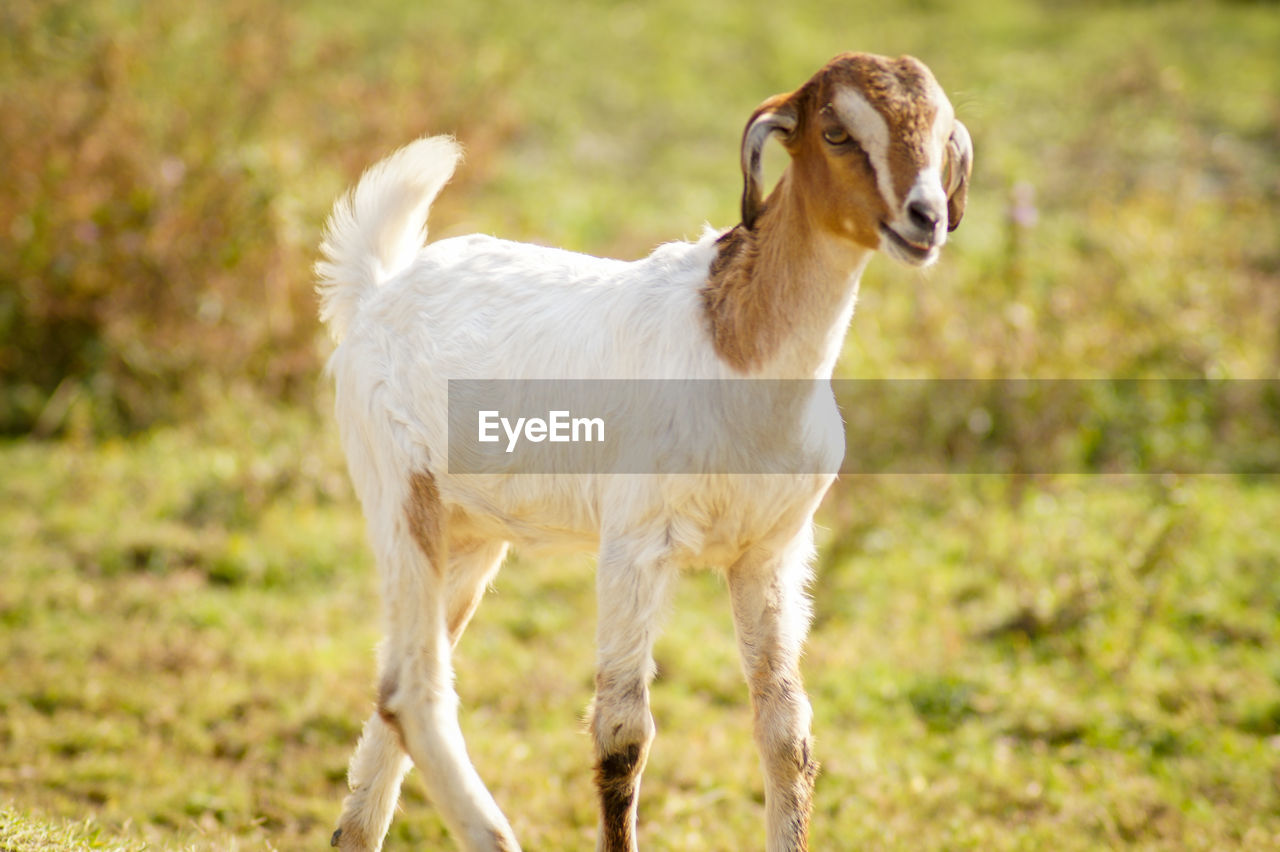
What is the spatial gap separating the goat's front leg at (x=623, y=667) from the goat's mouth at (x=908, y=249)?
0.98 meters

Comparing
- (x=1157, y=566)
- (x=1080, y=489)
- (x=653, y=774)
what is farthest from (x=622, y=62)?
(x=653, y=774)

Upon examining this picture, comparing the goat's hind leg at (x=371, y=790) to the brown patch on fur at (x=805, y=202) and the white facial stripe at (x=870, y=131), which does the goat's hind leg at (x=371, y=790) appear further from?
the white facial stripe at (x=870, y=131)

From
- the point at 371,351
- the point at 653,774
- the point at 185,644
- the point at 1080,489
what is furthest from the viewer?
the point at 1080,489

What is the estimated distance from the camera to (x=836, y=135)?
102 inches

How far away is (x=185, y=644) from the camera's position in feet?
16.8

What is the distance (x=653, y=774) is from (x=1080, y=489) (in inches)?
148

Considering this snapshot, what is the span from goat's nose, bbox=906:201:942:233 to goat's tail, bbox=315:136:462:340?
1.64 meters

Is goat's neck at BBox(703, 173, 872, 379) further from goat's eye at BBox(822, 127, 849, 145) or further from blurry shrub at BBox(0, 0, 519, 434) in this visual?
blurry shrub at BBox(0, 0, 519, 434)

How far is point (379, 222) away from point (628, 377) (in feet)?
3.85

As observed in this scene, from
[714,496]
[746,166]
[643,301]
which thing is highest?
[746,166]

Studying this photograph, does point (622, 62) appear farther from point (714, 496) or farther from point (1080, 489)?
point (714, 496)

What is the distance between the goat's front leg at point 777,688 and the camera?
2.98 meters

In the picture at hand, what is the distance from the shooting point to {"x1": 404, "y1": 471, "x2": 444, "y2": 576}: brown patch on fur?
3.15 m

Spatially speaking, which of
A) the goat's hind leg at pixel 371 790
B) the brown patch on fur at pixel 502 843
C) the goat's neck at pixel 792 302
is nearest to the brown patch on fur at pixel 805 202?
the goat's neck at pixel 792 302
